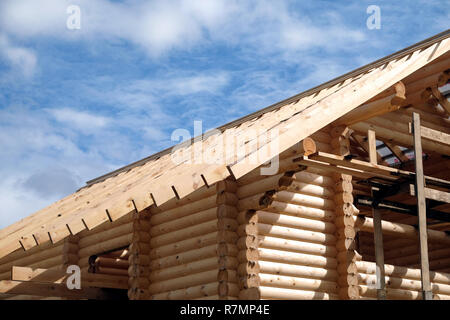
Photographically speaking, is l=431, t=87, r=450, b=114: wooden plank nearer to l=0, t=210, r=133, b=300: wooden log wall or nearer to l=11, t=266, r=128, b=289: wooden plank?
l=0, t=210, r=133, b=300: wooden log wall

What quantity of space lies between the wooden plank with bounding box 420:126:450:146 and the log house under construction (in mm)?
42

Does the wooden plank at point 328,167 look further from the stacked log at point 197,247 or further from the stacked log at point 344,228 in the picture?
the stacked log at point 197,247

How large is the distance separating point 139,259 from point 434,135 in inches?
272

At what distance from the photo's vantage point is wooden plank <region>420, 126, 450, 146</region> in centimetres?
1356

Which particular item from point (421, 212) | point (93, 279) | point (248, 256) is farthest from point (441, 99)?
point (93, 279)

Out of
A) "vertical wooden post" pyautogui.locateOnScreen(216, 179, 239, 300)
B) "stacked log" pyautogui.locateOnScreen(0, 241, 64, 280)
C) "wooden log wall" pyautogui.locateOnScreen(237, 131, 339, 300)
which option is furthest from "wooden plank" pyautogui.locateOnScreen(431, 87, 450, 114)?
"stacked log" pyautogui.locateOnScreen(0, 241, 64, 280)

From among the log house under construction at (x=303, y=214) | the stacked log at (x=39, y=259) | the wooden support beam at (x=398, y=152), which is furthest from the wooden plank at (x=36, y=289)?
the wooden support beam at (x=398, y=152)

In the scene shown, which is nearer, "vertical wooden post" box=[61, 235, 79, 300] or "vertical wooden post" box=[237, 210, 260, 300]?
"vertical wooden post" box=[237, 210, 260, 300]

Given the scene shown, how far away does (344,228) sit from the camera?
13766mm
